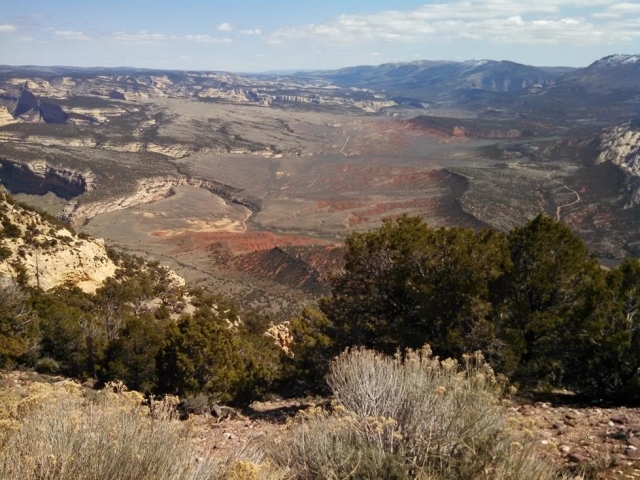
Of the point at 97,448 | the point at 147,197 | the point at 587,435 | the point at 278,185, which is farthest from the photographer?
the point at 278,185

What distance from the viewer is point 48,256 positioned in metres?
19.5

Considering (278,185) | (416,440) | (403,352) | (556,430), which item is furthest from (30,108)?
(416,440)

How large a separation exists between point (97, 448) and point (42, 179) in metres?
79.9

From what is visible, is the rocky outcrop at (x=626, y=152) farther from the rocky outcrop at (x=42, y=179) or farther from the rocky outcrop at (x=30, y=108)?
the rocky outcrop at (x=30, y=108)

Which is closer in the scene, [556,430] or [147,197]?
[556,430]

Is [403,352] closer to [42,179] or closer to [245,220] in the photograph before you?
[245,220]

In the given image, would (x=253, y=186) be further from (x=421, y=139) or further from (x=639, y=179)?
(x=421, y=139)

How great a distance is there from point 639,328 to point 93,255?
67.9ft

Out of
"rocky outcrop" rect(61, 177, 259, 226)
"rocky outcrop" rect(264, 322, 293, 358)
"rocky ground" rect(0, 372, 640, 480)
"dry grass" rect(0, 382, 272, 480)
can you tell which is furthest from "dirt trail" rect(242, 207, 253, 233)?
"dry grass" rect(0, 382, 272, 480)

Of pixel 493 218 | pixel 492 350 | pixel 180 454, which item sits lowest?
pixel 493 218

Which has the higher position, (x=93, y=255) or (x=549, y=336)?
(x=549, y=336)

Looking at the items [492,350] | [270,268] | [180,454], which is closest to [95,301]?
[492,350]

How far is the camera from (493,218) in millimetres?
59406

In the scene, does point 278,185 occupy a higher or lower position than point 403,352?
lower
